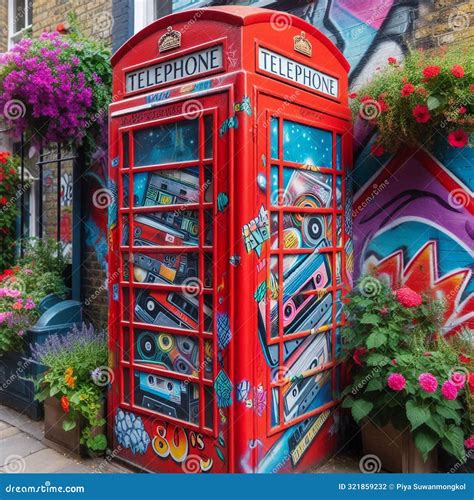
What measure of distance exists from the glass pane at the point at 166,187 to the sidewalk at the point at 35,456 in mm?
2211

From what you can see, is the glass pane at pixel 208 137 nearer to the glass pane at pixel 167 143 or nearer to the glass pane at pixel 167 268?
the glass pane at pixel 167 143

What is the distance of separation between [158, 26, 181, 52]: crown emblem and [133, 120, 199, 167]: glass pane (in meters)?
0.58

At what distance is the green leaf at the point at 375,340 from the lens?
3510mm

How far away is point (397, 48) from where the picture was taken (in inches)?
165

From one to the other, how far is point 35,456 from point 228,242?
2.75m

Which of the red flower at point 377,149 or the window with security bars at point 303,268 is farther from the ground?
the red flower at point 377,149

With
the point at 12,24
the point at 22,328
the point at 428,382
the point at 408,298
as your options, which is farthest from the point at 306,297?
the point at 12,24

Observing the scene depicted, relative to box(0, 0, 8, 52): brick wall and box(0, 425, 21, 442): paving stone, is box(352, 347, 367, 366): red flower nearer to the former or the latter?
box(0, 425, 21, 442): paving stone

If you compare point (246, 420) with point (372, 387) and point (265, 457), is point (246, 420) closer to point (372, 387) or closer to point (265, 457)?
point (265, 457)

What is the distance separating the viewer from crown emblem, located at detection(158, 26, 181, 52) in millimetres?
3557

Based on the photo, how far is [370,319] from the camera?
11.9 feet

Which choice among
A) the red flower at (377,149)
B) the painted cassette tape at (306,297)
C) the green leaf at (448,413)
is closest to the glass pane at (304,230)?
the painted cassette tape at (306,297)

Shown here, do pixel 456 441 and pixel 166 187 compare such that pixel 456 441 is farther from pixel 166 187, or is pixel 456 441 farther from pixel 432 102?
pixel 166 187

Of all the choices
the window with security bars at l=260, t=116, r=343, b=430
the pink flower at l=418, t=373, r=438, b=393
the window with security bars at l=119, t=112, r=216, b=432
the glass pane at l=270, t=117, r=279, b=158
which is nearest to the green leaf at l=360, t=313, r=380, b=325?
the window with security bars at l=260, t=116, r=343, b=430
